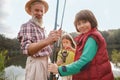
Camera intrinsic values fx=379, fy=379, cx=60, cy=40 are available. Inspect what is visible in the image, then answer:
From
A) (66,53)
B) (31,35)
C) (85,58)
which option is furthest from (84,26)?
(66,53)

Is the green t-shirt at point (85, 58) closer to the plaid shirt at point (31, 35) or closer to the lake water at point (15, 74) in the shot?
the plaid shirt at point (31, 35)

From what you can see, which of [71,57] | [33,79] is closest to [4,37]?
[71,57]

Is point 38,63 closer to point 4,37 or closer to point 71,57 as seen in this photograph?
point 71,57

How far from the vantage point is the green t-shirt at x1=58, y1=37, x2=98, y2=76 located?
3.17 metres

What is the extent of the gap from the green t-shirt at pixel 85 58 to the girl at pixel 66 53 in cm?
197

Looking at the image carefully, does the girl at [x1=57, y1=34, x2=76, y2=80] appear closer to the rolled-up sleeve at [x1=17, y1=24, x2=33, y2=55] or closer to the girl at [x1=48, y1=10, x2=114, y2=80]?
the rolled-up sleeve at [x1=17, y1=24, x2=33, y2=55]

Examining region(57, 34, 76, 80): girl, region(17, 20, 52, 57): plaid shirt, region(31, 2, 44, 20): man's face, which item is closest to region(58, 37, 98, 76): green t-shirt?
region(17, 20, 52, 57): plaid shirt

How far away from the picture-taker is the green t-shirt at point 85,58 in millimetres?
3168

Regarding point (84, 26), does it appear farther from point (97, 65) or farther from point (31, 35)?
point (31, 35)

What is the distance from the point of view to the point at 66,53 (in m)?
5.33

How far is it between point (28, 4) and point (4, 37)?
21.9 meters

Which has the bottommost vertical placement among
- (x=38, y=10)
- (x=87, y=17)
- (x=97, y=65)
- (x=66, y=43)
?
(x=97, y=65)

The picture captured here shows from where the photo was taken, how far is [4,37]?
83.5ft

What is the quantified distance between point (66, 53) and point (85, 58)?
7.12 ft
